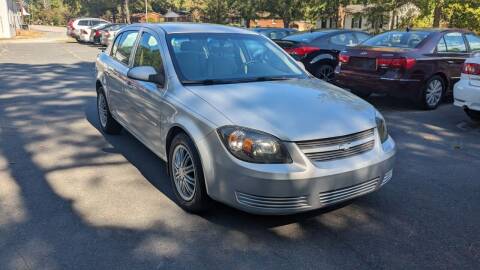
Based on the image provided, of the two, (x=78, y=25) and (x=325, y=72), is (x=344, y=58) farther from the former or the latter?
(x=78, y=25)

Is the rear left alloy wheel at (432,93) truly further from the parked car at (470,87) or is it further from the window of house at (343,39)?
the window of house at (343,39)

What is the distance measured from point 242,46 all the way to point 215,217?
1959mm

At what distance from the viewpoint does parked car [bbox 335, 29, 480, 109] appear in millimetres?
7793

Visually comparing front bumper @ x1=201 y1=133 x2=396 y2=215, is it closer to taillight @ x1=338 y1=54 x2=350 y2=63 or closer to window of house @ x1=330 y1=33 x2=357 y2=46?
taillight @ x1=338 y1=54 x2=350 y2=63

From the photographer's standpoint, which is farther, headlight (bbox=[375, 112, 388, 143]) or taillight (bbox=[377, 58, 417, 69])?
taillight (bbox=[377, 58, 417, 69])

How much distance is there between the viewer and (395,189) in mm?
4559

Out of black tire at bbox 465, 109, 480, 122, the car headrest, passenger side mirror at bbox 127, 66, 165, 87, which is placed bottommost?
black tire at bbox 465, 109, 480, 122

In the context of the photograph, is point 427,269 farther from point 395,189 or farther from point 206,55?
point 206,55

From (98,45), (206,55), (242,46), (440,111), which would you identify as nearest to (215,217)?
(206,55)

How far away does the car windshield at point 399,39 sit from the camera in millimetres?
8218

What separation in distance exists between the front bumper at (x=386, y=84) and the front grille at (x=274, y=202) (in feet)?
16.7

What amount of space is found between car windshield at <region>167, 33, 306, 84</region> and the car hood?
241mm

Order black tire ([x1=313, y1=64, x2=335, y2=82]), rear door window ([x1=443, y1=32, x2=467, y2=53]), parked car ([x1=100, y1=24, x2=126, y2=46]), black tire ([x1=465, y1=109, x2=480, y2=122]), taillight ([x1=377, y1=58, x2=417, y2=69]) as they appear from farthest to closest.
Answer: parked car ([x1=100, y1=24, x2=126, y2=46]) < black tire ([x1=313, y1=64, x2=335, y2=82]) < rear door window ([x1=443, y1=32, x2=467, y2=53]) < taillight ([x1=377, y1=58, x2=417, y2=69]) < black tire ([x1=465, y1=109, x2=480, y2=122])

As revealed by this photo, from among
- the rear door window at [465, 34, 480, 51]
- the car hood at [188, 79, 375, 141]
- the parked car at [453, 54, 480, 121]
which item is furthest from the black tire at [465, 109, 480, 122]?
the car hood at [188, 79, 375, 141]
